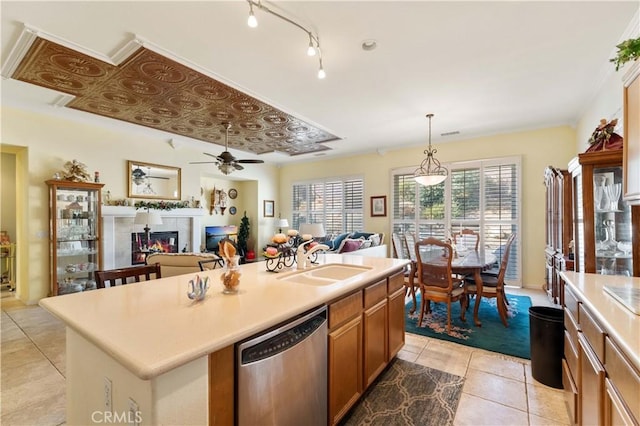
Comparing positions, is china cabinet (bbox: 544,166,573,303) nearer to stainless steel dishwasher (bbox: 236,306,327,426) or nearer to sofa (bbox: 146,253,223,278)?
stainless steel dishwasher (bbox: 236,306,327,426)

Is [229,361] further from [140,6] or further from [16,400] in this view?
[140,6]

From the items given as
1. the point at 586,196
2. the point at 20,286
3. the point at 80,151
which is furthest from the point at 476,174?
the point at 20,286

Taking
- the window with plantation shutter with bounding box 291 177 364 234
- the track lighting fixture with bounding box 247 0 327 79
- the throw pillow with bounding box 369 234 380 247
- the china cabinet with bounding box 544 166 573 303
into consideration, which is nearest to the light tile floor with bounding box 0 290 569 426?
the china cabinet with bounding box 544 166 573 303

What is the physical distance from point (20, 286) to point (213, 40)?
5178 mm

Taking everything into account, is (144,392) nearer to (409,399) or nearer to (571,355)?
(409,399)

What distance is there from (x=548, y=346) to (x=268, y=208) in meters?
7.09

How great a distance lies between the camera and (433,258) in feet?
12.0

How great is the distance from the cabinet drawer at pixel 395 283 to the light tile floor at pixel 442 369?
0.72m

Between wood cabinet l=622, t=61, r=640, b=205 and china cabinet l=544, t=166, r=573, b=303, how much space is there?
212 cm

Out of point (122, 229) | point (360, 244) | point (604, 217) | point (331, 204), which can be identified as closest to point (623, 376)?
point (604, 217)

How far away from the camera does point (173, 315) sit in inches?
50.3

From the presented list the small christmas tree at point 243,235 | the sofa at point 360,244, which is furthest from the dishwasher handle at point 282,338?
the small christmas tree at point 243,235

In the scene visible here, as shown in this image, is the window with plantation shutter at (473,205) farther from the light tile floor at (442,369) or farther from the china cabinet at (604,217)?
the light tile floor at (442,369)

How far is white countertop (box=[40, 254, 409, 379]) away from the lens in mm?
949
